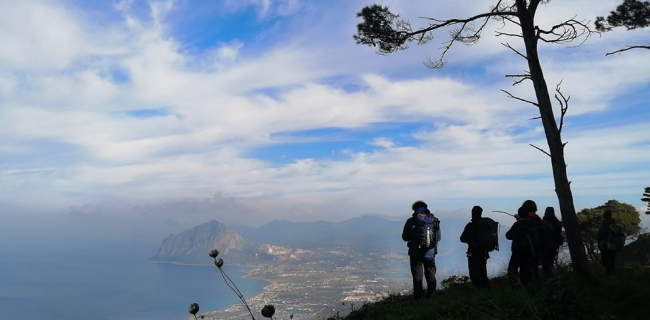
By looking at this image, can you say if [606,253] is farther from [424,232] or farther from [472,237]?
[424,232]

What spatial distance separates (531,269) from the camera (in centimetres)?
784

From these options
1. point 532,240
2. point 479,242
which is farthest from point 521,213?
point 479,242

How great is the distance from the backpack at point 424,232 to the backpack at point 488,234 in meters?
0.89

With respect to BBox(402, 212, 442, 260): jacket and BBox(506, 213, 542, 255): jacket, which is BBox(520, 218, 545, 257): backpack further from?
BBox(402, 212, 442, 260): jacket

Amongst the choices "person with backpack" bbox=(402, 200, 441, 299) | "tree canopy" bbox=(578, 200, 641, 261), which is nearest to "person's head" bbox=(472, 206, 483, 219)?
"person with backpack" bbox=(402, 200, 441, 299)

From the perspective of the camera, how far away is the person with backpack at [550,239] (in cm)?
824

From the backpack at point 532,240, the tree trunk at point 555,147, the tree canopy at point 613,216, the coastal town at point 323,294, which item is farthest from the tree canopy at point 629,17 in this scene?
the tree canopy at point 613,216

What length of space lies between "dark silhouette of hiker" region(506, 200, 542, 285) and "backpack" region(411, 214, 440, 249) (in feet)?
4.58

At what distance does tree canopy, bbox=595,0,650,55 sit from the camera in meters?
9.67

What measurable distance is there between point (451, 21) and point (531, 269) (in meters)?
5.47

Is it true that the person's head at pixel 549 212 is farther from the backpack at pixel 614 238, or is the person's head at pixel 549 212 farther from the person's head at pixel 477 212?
the person's head at pixel 477 212

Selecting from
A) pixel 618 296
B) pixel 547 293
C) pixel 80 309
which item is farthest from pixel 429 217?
pixel 80 309

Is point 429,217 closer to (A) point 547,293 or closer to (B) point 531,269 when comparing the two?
(B) point 531,269

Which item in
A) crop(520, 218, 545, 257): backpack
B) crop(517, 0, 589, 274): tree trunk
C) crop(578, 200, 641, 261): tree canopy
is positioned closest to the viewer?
crop(517, 0, 589, 274): tree trunk
